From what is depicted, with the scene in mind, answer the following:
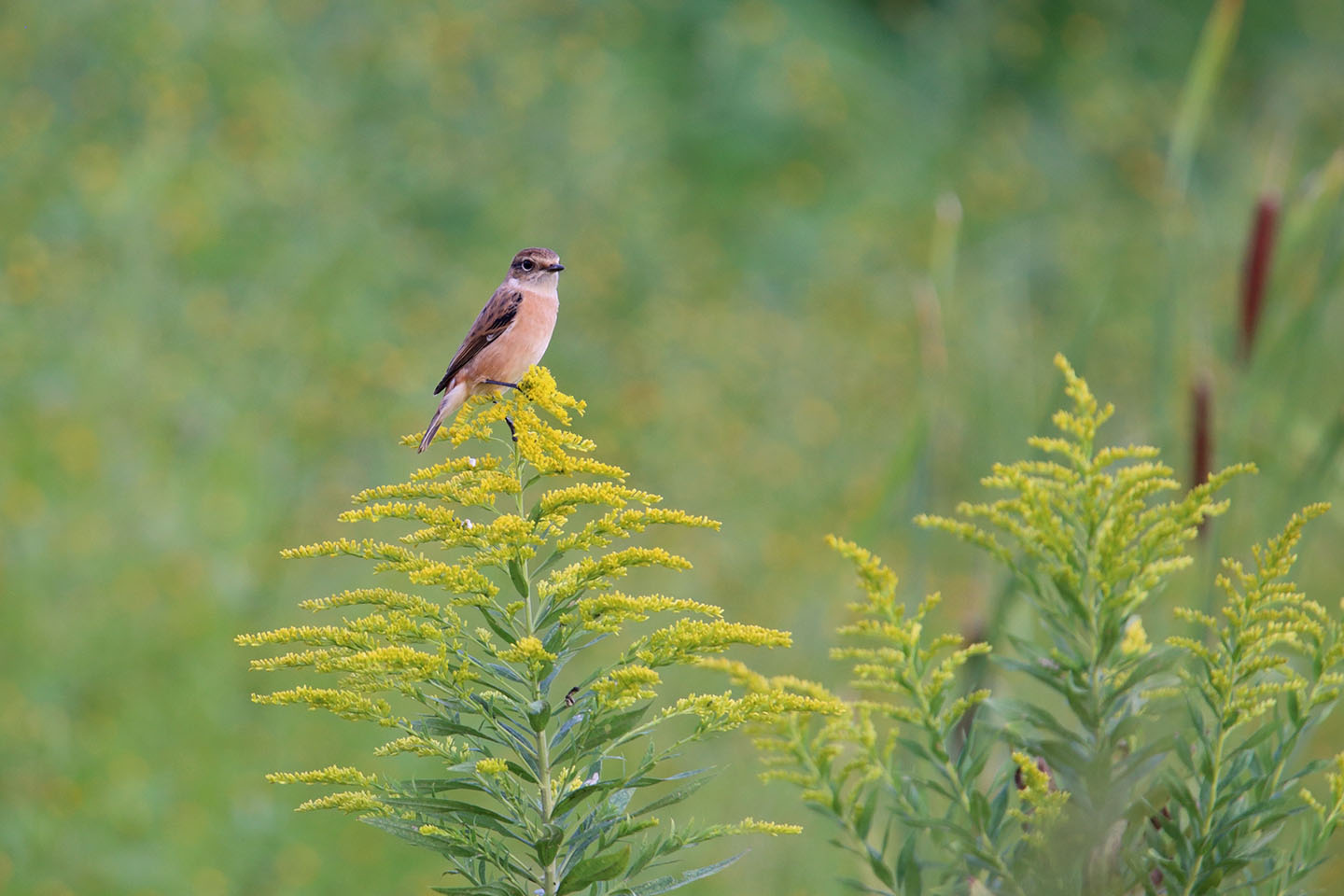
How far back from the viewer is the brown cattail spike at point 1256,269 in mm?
3342

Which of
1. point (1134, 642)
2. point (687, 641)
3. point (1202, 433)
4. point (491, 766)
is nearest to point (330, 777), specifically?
point (491, 766)

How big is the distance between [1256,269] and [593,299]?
705cm

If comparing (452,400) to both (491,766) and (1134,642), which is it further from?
(1134,642)

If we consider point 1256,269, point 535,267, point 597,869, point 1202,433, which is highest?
point 535,267

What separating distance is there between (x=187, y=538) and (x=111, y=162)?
347 centimetres

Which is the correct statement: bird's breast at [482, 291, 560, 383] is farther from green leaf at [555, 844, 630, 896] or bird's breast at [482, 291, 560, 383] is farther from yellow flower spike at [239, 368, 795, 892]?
green leaf at [555, 844, 630, 896]

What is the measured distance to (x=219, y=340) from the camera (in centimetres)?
795

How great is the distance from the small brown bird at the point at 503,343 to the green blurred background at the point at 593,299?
0.94 metres

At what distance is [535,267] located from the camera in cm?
358

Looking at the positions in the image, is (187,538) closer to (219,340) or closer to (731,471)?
(219,340)

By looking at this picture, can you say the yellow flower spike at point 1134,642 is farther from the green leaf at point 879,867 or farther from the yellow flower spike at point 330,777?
the yellow flower spike at point 330,777

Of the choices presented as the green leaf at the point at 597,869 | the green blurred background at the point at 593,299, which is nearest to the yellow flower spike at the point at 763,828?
the green leaf at the point at 597,869

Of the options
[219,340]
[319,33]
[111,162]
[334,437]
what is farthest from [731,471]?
[319,33]

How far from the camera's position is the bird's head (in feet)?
11.6
